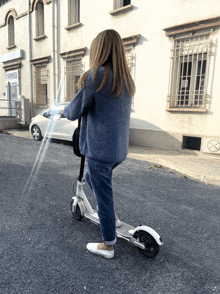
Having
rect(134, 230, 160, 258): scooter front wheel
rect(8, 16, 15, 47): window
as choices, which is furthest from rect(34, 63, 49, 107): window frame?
rect(134, 230, 160, 258): scooter front wheel

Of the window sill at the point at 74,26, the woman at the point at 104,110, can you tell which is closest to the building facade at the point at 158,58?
the window sill at the point at 74,26

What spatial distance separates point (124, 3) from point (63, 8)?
359 centimetres

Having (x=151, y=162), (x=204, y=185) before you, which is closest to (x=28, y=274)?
(x=204, y=185)

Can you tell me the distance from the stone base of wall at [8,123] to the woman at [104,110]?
12.6 m

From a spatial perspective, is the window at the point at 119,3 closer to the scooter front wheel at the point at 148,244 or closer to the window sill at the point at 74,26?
the window sill at the point at 74,26

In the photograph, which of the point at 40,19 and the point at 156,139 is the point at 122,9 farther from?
the point at 40,19

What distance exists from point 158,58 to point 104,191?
23.5 feet

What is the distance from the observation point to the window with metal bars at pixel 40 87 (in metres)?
13.1

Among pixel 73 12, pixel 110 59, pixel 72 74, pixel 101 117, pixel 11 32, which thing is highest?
pixel 11 32

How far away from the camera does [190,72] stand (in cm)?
775

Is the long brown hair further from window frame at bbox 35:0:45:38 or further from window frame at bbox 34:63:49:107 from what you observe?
window frame at bbox 35:0:45:38

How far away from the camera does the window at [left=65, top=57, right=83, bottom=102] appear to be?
11195 mm

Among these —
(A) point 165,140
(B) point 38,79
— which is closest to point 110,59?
(A) point 165,140

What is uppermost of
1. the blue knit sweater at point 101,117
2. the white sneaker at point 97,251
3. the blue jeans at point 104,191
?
the blue knit sweater at point 101,117
